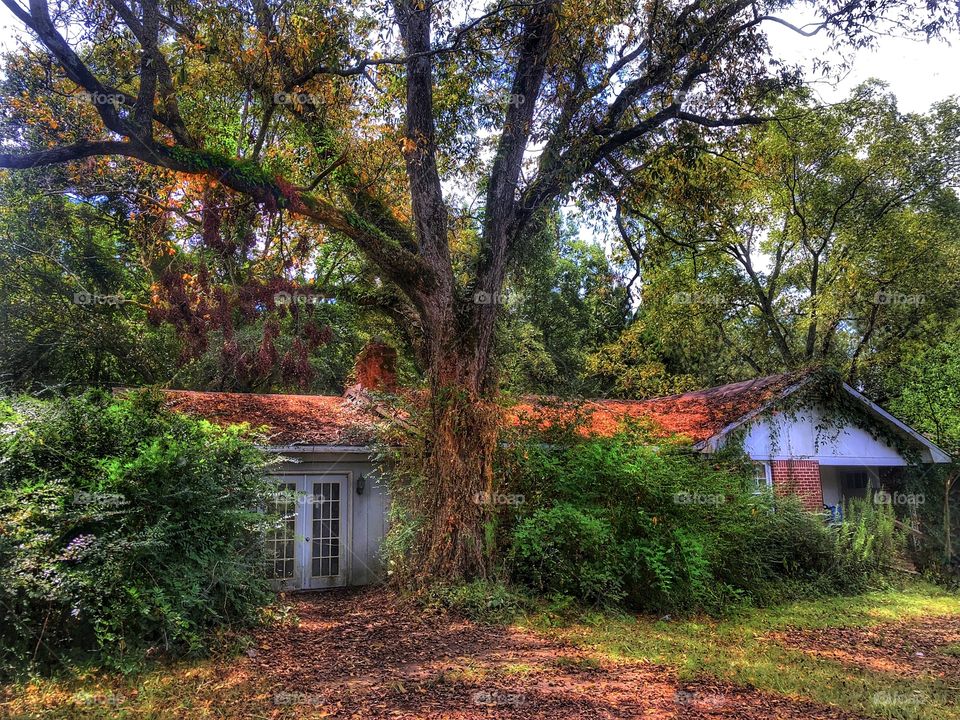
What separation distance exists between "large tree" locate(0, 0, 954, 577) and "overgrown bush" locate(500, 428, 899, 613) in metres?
0.90

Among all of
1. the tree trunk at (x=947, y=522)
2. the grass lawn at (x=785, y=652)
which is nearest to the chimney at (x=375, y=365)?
the grass lawn at (x=785, y=652)

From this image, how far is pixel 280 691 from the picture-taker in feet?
20.5

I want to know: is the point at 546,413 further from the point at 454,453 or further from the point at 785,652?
the point at 785,652

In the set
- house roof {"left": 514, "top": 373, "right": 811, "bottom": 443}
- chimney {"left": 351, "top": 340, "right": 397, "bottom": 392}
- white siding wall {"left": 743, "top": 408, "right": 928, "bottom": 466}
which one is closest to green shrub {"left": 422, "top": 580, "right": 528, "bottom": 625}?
house roof {"left": 514, "top": 373, "right": 811, "bottom": 443}

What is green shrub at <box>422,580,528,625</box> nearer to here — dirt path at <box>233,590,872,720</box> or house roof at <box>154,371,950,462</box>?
dirt path at <box>233,590,872,720</box>

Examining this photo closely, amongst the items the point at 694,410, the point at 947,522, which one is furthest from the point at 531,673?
the point at 947,522

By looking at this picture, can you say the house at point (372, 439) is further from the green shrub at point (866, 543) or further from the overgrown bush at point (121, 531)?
the overgrown bush at point (121, 531)

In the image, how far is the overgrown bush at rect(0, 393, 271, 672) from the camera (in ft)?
21.5

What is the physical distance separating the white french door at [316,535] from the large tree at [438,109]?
2.89m

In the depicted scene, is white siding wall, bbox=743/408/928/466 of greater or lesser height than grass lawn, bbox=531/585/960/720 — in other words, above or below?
above

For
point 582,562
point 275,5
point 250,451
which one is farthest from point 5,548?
point 275,5

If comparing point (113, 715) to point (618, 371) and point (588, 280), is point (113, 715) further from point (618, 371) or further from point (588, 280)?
point (588, 280)

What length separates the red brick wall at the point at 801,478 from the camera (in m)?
15.0

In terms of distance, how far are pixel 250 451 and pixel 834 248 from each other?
20.0 m
